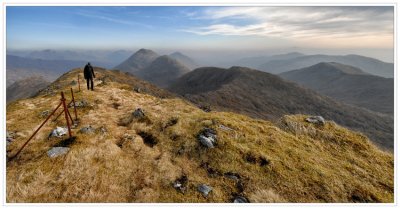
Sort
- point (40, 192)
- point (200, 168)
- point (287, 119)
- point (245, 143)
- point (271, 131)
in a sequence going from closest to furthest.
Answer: point (40, 192)
point (200, 168)
point (245, 143)
point (271, 131)
point (287, 119)

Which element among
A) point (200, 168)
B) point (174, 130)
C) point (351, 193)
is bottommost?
point (351, 193)

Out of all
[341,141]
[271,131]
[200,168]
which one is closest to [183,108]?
[271,131]

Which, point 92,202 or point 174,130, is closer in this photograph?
point 92,202

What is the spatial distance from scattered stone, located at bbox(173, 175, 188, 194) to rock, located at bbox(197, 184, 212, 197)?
0.84 metres

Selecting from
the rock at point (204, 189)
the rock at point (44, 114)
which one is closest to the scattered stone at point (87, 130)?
the rock at point (44, 114)

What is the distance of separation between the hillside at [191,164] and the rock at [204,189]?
0.22 m

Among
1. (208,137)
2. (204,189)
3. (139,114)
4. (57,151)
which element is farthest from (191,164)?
(139,114)

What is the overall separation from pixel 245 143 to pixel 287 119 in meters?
9.49

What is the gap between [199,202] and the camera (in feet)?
48.2

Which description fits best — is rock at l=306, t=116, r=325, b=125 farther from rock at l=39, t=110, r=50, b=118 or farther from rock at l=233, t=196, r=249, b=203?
rock at l=39, t=110, r=50, b=118

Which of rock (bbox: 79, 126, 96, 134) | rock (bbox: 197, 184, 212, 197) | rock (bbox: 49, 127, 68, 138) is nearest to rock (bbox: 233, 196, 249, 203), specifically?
rock (bbox: 197, 184, 212, 197)

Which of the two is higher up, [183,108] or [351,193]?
[183,108]
